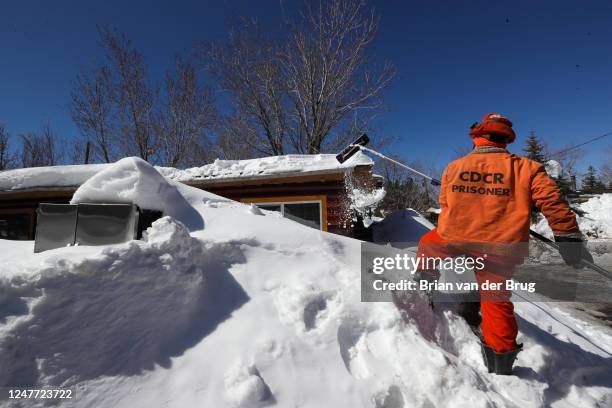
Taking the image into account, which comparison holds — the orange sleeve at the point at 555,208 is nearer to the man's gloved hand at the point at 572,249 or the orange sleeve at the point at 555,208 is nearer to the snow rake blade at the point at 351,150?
the man's gloved hand at the point at 572,249

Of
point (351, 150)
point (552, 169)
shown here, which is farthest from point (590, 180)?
point (351, 150)

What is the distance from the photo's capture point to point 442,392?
1618mm

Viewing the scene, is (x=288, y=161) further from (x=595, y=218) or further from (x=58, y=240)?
(x=595, y=218)

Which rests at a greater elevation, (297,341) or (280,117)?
(280,117)

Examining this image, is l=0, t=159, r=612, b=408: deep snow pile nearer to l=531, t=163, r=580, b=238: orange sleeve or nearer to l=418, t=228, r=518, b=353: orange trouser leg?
l=418, t=228, r=518, b=353: orange trouser leg

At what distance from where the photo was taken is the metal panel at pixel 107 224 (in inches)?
101

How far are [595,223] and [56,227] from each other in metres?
19.2

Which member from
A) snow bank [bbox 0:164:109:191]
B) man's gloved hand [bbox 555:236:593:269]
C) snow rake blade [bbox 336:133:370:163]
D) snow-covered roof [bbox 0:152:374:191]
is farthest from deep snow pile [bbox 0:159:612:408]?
snow bank [bbox 0:164:109:191]

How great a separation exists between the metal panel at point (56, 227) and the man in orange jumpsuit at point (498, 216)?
3.48 m

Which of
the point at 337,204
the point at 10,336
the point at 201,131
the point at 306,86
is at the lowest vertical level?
the point at 10,336

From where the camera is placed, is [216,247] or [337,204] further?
[337,204]

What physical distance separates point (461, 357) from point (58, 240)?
12.4 feet

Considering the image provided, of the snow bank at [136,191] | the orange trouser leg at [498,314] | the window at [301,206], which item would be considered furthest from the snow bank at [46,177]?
the orange trouser leg at [498,314]

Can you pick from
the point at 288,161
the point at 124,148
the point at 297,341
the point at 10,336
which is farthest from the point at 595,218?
the point at 124,148
